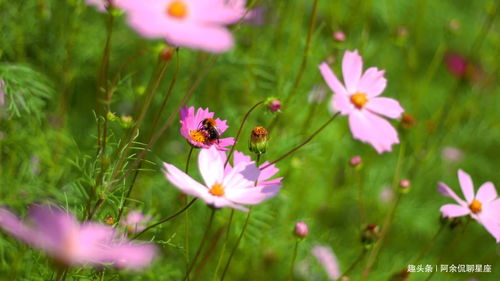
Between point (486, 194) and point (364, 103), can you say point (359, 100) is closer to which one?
point (364, 103)

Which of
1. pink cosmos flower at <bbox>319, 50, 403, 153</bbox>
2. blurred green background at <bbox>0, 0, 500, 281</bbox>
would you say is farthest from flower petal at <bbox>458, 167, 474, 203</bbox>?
pink cosmos flower at <bbox>319, 50, 403, 153</bbox>

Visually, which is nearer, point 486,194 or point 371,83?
point 371,83

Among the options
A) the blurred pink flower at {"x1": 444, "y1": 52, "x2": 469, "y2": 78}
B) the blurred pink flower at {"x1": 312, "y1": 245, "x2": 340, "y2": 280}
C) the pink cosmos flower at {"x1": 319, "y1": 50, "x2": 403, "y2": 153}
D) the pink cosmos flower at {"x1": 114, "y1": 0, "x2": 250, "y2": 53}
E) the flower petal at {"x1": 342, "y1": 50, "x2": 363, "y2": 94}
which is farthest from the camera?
the blurred pink flower at {"x1": 444, "y1": 52, "x2": 469, "y2": 78}

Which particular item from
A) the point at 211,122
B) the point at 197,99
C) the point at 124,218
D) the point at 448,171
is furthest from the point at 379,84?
the point at 448,171

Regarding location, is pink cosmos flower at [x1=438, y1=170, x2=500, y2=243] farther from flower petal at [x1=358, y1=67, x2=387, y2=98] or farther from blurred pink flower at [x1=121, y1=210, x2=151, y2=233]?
blurred pink flower at [x1=121, y1=210, x2=151, y2=233]

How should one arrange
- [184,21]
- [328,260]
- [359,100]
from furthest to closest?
[328,260]
[359,100]
[184,21]

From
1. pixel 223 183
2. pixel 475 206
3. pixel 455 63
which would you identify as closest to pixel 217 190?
pixel 223 183

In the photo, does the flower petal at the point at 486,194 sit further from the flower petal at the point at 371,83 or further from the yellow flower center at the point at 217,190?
the yellow flower center at the point at 217,190

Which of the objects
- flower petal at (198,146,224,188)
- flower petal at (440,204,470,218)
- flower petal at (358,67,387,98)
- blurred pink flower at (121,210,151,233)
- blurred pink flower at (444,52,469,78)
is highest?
blurred pink flower at (444,52,469,78)

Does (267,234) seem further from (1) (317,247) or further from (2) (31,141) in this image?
(2) (31,141)
